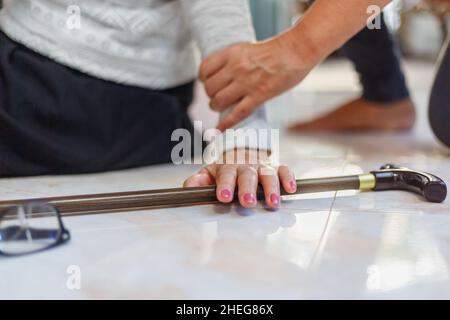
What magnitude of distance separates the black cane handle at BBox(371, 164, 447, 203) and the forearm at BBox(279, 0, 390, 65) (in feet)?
0.58

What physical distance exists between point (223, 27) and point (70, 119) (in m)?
0.25

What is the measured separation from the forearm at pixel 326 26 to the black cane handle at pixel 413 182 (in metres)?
0.18

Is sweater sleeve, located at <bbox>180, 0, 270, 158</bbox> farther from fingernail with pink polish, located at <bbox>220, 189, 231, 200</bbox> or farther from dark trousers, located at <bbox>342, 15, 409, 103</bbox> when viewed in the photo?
dark trousers, located at <bbox>342, 15, 409, 103</bbox>

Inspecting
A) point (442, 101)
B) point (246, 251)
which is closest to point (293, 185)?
point (246, 251)

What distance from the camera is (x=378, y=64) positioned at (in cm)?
125

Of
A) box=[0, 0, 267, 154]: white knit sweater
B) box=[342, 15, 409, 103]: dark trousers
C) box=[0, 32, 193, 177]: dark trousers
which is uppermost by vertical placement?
box=[342, 15, 409, 103]: dark trousers

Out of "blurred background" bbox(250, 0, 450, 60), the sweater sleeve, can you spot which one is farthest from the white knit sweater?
"blurred background" bbox(250, 0, 450, 60)

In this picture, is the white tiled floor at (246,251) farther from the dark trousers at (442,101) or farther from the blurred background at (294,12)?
the blurred background at (294,12)

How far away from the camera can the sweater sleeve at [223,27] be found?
89 centimetres

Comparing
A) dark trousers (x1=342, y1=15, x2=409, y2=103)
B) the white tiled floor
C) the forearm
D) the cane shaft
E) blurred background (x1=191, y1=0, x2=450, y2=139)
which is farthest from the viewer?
blurred background (x1=191, y1=0, x2=450, y2=139)

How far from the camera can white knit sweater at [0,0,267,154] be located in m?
0.87

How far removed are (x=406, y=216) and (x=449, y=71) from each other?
40 cm

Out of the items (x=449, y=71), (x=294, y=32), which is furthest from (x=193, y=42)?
(x=449, y=71)
